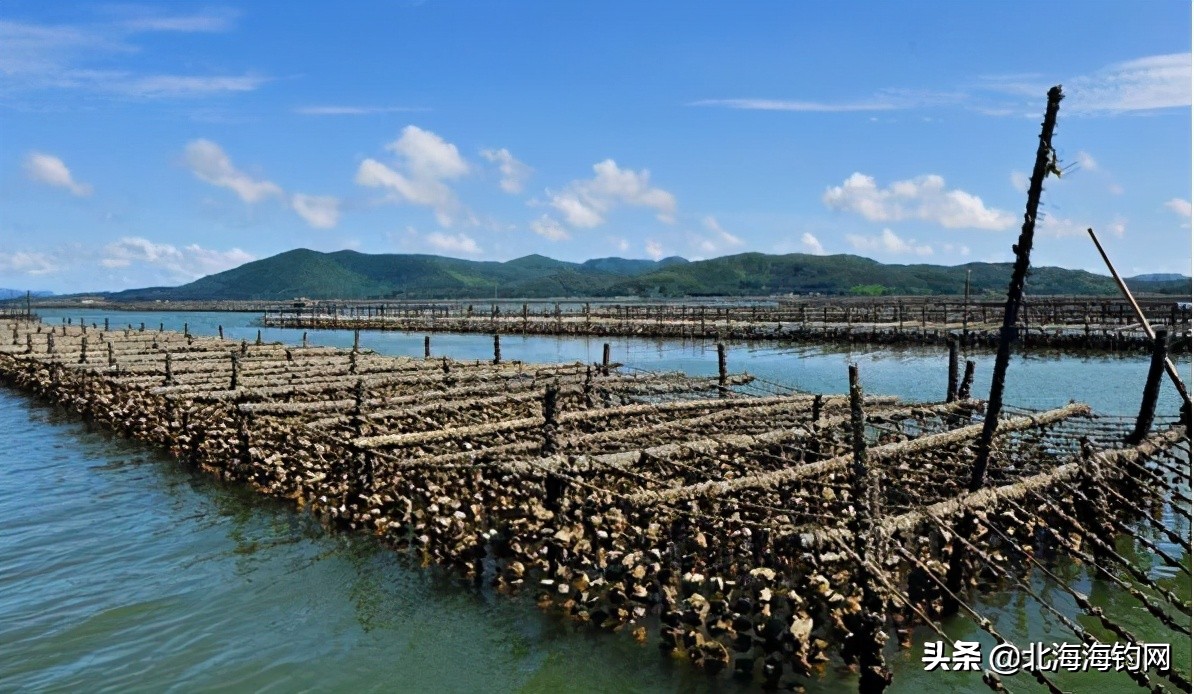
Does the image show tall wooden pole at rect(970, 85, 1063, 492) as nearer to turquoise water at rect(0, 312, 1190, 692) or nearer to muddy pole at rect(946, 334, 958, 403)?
turquoise water at rect(0, 312, 1190, 692)

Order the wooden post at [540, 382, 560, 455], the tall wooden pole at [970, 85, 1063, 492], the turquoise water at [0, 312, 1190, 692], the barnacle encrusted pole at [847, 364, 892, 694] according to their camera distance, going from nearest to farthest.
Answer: the barnacle encrusted pole at [847, 364, 892, 694], the tall wooden pole at [970, 85, 1063, 492], the turquoise water at [0, 312, 1190, 692], the wooden post at [540, 382, 560, 455]

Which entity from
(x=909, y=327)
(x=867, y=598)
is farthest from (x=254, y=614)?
(x=909, y=327)

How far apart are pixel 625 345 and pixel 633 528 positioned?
54087 millimetres

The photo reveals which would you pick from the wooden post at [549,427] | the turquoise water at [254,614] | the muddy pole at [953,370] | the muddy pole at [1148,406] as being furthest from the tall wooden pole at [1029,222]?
the muddy pole at [953,370]

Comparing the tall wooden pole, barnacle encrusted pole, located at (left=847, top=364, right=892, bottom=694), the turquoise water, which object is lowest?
the turquoise water

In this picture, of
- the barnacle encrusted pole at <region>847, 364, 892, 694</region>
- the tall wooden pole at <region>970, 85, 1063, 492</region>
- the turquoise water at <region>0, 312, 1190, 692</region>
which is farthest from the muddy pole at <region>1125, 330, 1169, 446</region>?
the barnacle encrusted pole at <region>847, 364, 892, 694</region>

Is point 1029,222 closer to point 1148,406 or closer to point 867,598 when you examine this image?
point 867,598

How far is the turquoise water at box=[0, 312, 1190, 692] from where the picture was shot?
31.0ft

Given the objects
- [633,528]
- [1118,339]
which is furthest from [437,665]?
[1118,339]

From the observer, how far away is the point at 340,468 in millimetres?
15945

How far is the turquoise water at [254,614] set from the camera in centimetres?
946

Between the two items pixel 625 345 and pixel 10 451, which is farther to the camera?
pixel 625 345

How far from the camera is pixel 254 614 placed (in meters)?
11.2

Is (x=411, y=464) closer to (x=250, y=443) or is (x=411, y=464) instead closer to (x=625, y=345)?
(x=250, y=443)
